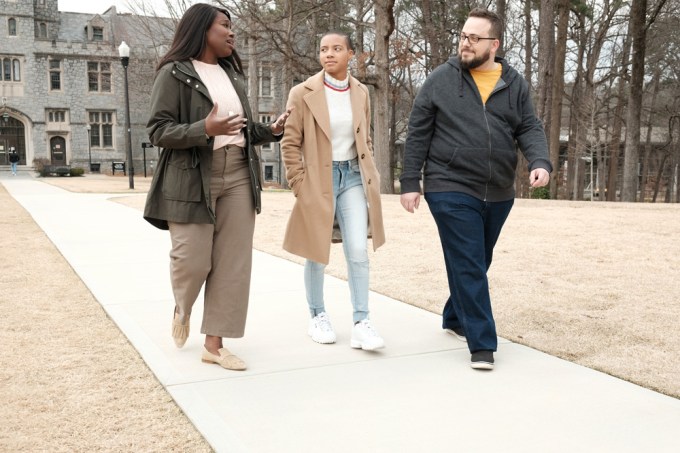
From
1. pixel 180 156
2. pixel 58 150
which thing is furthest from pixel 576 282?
pixel 58 150

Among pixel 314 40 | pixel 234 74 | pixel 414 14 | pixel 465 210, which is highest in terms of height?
pixel 414 14

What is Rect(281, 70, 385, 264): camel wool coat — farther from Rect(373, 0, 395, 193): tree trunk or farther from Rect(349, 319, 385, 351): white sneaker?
Rect(373, 0, 395, 193): tree trunk

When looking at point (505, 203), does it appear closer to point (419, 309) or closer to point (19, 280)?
point (419, 309)

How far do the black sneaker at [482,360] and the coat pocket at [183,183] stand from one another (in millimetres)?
1827

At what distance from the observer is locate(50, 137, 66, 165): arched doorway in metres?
52.7

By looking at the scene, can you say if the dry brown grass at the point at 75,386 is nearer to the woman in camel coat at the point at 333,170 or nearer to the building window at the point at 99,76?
the woman in camel coat at the point at 333,170

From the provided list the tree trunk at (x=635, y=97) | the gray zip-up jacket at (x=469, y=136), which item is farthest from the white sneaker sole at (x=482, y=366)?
the tree trunk at (x=635, y=97)

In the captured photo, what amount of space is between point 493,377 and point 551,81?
20086mm

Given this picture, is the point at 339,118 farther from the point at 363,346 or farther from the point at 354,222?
the point at 363,346

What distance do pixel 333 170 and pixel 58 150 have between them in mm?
53051

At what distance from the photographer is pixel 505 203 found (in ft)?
14.5

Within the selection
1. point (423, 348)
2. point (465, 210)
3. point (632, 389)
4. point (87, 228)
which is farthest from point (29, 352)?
point (87, 228)

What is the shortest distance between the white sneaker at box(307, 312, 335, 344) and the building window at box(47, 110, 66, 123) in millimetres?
52787

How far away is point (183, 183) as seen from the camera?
4027 millimetres
